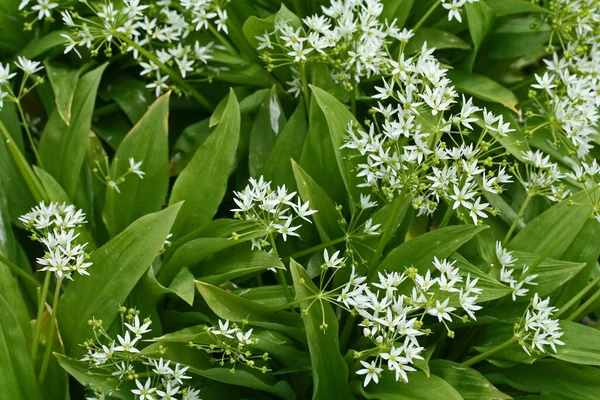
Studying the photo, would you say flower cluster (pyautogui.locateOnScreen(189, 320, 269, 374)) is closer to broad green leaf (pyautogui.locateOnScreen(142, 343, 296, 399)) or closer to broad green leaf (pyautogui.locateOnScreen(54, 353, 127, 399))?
broad green leaf (pyautogui.locateOnScreen(142, 343, 296, 399))

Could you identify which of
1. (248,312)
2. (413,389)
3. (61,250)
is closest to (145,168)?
(61,250)

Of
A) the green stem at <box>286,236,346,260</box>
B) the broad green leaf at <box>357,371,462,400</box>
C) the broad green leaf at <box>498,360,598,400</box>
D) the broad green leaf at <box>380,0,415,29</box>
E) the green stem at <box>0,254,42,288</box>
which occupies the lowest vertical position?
the broad green leaf at <box>498,360,598,400</box>

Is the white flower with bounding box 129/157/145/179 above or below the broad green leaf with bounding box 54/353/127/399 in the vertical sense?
above

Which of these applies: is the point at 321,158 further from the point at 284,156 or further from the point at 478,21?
the point at 478,21

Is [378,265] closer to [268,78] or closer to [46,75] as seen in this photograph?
[268,78]

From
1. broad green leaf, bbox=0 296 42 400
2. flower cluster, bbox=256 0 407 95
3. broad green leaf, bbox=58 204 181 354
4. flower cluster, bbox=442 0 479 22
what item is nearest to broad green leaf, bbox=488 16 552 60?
flower cluster, bbox=442 0 479 22

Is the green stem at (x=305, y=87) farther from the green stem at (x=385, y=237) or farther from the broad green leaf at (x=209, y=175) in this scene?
the green stem at (x=385, y=237)
